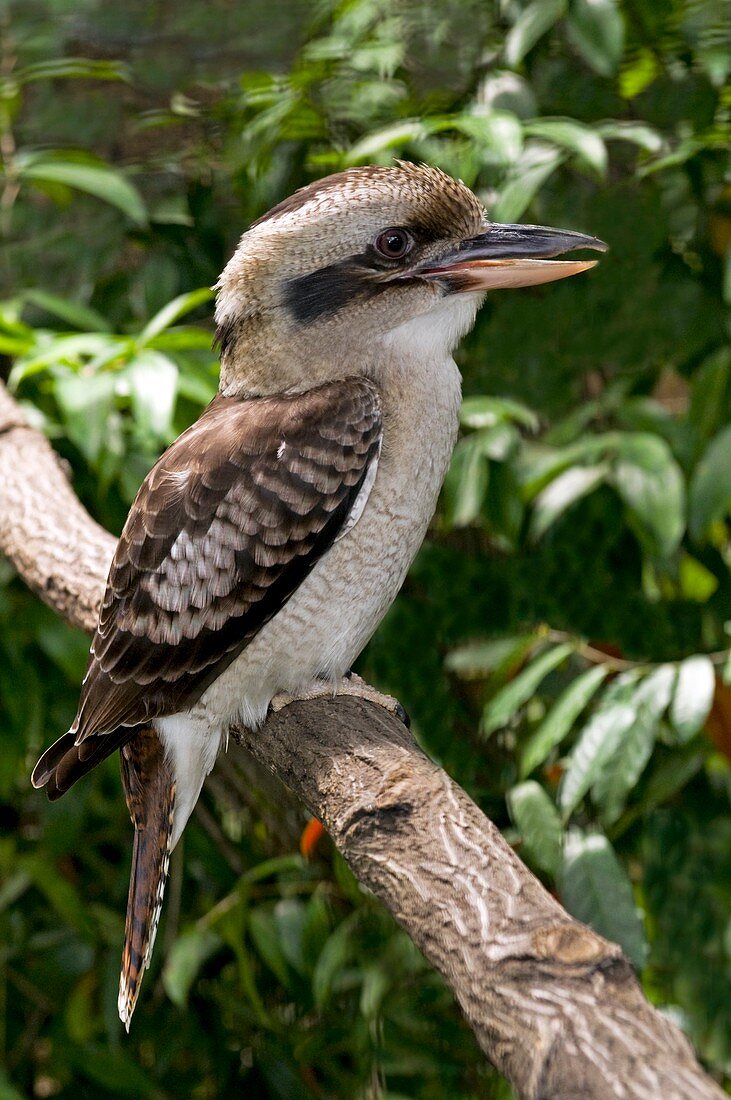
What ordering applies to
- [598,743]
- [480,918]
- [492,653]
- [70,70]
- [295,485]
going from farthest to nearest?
1. [70,70]
2. [492,653]
3. [598,743]
4. [295,485]
5. [480,918]

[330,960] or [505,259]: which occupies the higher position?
[505,259]

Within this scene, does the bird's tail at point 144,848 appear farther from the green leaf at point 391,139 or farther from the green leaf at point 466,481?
the green leaf at point 391,139

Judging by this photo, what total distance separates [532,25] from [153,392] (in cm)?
77

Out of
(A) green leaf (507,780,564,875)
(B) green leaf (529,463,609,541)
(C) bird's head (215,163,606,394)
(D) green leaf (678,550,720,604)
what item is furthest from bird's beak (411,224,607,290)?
(D) green leaf (678,550,720,604)

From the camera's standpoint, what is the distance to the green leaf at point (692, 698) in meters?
1.54

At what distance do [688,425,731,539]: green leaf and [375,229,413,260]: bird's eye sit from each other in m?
0.51

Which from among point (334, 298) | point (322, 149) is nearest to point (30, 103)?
point (322, 149)

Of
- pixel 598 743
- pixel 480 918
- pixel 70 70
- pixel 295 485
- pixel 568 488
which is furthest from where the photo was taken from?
pixel 70 70

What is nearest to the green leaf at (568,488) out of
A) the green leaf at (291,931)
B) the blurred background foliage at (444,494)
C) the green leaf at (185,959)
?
the blurred background foliage at (444,494)

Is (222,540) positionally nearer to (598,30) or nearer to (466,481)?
(466,481)

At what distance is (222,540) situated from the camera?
1.48 meters

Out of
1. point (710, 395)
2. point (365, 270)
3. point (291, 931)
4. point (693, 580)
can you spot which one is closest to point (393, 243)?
point (365, 270)

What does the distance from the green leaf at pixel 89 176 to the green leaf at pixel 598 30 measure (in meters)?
0.71

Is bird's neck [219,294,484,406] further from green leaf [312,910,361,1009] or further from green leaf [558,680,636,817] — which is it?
green leaf [312,910,361,1009]
